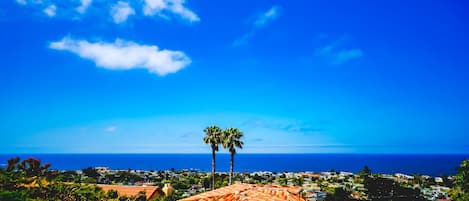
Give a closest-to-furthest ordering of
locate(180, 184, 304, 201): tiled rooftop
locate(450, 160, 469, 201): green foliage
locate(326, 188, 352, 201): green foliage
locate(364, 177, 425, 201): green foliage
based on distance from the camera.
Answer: locate(180, 184, 304, 201): tiled rooftop, locate(450, 160, 469, 201): green foliage, locate(326, 188, 352, 201): green foliage, locate(364, 177, 425, 201): green foliage

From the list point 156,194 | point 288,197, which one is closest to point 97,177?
point 156,194

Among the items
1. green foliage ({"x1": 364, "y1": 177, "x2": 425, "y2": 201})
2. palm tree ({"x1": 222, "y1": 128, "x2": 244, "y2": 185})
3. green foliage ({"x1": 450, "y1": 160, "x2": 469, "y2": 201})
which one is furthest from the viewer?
palm tree ({"x1": 222, "y1": 128, "x2": 244, "y2": 185})

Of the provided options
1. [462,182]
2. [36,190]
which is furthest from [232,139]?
[36,190]

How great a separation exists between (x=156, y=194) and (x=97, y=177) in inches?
732

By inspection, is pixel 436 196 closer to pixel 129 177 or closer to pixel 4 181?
pixel 4 181

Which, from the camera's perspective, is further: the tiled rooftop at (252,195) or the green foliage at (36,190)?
the green foliage at (36,190)

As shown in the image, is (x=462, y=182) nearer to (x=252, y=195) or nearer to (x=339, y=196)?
(x=339, y=196)

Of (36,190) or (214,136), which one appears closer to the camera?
(36,190)

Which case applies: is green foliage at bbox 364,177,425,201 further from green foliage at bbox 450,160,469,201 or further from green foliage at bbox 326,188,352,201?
green foliage at bbox 450,160,469,201

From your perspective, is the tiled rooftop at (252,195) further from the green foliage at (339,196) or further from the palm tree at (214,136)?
the palm tree at (214,136)

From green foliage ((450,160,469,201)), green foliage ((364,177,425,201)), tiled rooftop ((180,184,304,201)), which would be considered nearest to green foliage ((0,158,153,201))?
tiled rooftop ((180,184,304,201))

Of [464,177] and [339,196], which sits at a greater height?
[464,177]

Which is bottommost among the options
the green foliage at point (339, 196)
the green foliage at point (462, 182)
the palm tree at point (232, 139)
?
the green foliage at point (339, 196)

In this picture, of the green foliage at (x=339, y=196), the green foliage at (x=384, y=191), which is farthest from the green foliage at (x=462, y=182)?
the green foliage at (x=339, y=196)
